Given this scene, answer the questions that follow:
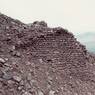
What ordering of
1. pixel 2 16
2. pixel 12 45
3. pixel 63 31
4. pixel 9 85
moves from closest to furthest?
pixel 9 85 → pixel 12 45 → pixel 63 31 → pixel 2 16

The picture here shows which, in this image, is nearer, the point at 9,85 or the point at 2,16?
the point at 9,85

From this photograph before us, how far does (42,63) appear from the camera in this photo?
57.0ft

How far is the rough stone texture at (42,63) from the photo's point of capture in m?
15.3

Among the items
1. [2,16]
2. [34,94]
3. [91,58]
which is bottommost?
[34,94]

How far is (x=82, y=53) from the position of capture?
19.1m

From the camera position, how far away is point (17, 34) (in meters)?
17.8

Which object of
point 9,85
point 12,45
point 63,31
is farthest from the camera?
point 63,31

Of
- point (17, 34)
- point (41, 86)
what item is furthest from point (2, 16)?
point (41, 86)

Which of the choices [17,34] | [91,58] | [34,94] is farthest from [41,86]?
[91,58]

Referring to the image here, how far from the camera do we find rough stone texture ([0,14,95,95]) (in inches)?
603

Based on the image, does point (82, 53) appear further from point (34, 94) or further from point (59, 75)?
point (34, 94)

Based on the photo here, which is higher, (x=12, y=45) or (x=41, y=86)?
(x=12, y=45)

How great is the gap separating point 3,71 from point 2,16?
5534mm

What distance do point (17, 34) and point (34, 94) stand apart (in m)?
3.66
